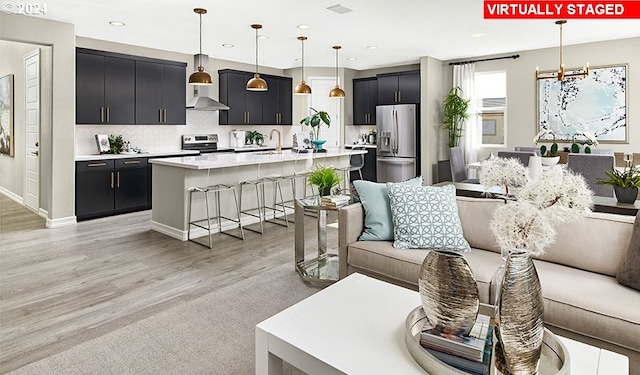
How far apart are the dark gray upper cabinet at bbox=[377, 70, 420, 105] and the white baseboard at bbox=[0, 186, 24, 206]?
6725mm

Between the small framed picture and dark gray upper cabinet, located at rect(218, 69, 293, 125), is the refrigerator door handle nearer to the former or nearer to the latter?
dark gray upper cabinet, located at rect(218, 69, 293, 125)

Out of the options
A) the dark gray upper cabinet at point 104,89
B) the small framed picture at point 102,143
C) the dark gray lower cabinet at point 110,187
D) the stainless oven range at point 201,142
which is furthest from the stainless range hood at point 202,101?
the small framed picture at point 102,143

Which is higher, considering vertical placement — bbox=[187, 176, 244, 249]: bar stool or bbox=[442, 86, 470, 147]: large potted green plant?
bbox=[442, 86, 470, 147]: large potted green plant

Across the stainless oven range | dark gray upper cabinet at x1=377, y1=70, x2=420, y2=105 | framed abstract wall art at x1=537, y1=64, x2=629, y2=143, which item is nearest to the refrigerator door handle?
dark gray upper cabinet at x1=377, y1=70, x2=420, y2=105

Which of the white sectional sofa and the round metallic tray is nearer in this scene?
the round metallic tray

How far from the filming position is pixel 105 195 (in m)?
5.93

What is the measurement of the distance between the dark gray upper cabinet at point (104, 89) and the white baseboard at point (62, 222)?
4.43 ft

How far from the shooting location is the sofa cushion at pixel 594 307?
72.1 inches

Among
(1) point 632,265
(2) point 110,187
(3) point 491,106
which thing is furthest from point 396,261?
(3) point 491,106

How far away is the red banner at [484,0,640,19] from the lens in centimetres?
493

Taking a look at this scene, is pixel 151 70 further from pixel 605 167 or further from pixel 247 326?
pixel 605 167

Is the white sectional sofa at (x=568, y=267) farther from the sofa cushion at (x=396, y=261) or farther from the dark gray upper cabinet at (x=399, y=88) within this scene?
the dark gray upper cabinet at (x=399, y=88)

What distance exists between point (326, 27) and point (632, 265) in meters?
4.58

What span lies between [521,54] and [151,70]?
241 inches
